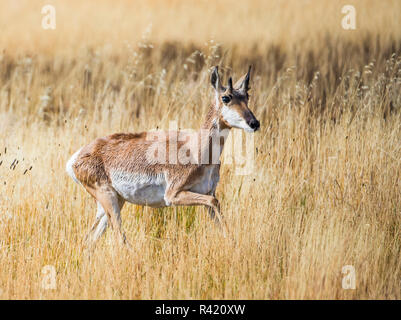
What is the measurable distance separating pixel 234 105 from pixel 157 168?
1.20 meters

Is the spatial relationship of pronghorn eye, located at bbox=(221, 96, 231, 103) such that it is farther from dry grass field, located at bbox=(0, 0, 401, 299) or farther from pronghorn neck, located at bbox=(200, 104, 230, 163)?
dry grass field, located at bbox=(0, 0, 401, 299)

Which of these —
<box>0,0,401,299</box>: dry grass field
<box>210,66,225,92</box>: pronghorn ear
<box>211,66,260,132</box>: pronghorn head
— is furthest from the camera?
<box>210,66,225,92</box>: pronghorn ear

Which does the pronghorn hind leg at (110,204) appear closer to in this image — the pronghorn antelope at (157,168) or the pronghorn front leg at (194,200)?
the pronghorn antelope at (157,168)

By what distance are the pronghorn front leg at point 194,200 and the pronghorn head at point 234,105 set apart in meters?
0.86

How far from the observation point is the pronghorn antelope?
6.67 m

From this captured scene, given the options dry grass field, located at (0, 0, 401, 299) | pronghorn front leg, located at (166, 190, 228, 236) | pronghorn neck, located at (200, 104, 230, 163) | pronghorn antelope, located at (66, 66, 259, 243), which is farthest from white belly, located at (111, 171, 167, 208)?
pronghorn neck, located at (200, 104, 230, 163)

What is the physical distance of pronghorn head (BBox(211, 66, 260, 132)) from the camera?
6.41 m

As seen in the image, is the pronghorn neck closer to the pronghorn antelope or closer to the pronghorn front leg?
the pronghorn antelope

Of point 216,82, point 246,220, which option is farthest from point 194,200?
point 216,82

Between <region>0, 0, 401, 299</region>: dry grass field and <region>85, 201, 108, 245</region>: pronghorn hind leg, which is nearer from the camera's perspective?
<region>0, 0, 401, 299</region>: dry grass field

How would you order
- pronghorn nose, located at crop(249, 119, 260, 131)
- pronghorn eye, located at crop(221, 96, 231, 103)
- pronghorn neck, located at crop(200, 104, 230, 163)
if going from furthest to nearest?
pronghorn neck, located at crop(200, 104, 230, 163) < pronghorn eye, located at crop(221, 96, 231, 103) < pronghorn nose, located at crop(249, 119, 260, 131)

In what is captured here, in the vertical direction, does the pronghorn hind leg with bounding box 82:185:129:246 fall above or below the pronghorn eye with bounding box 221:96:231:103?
below

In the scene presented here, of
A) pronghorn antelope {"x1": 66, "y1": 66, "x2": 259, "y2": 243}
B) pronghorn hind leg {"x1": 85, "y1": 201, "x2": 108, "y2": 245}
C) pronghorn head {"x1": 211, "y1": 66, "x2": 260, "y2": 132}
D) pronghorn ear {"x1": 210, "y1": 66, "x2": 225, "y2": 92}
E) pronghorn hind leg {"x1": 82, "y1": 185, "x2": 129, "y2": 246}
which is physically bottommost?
pronghorn hind leg {"x1": 85, "y1": 201, "x2": 108, "y2": 245}

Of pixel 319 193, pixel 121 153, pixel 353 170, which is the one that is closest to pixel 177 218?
pixel 121 153
